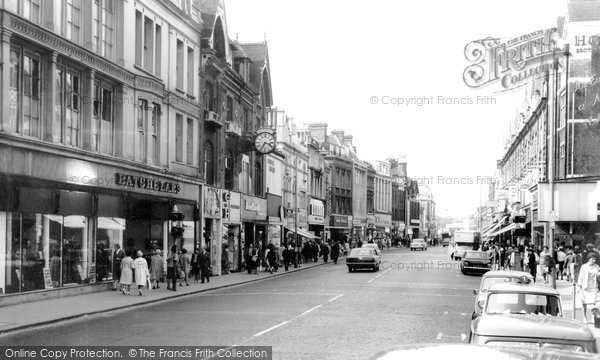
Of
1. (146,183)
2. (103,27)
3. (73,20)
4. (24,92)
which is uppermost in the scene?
(103,27)

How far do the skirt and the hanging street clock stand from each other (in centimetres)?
2879

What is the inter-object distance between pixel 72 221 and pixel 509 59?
2314 centimetres

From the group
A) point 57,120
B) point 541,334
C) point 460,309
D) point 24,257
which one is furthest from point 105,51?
point 541,334

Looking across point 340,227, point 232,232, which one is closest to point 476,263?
point 232,232

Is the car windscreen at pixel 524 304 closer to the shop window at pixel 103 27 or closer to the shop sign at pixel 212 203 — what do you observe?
the shop window at pixel 103 27

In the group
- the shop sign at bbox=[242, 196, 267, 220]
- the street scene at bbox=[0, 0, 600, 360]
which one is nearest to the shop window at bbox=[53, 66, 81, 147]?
the street scene at bbox=[0, 0, 600, 360]

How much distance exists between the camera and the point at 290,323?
17.9m

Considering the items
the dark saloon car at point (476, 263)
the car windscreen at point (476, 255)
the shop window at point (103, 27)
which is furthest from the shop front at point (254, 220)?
the shop window at point (103, 27)

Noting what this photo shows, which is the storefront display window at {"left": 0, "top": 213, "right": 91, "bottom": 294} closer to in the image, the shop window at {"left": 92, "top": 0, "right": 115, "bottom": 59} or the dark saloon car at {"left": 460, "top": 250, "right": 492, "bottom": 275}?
the shop window at {"left": 92, "top": 0, "right": 115, "bottom": 59}

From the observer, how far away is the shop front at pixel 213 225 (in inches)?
1563

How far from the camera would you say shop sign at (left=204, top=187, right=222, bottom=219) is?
130 ft

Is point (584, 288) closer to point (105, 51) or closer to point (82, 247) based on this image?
point (82, 247)

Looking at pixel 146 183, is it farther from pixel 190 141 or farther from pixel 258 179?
pixel 258 179

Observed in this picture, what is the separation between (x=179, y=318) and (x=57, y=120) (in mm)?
9608
